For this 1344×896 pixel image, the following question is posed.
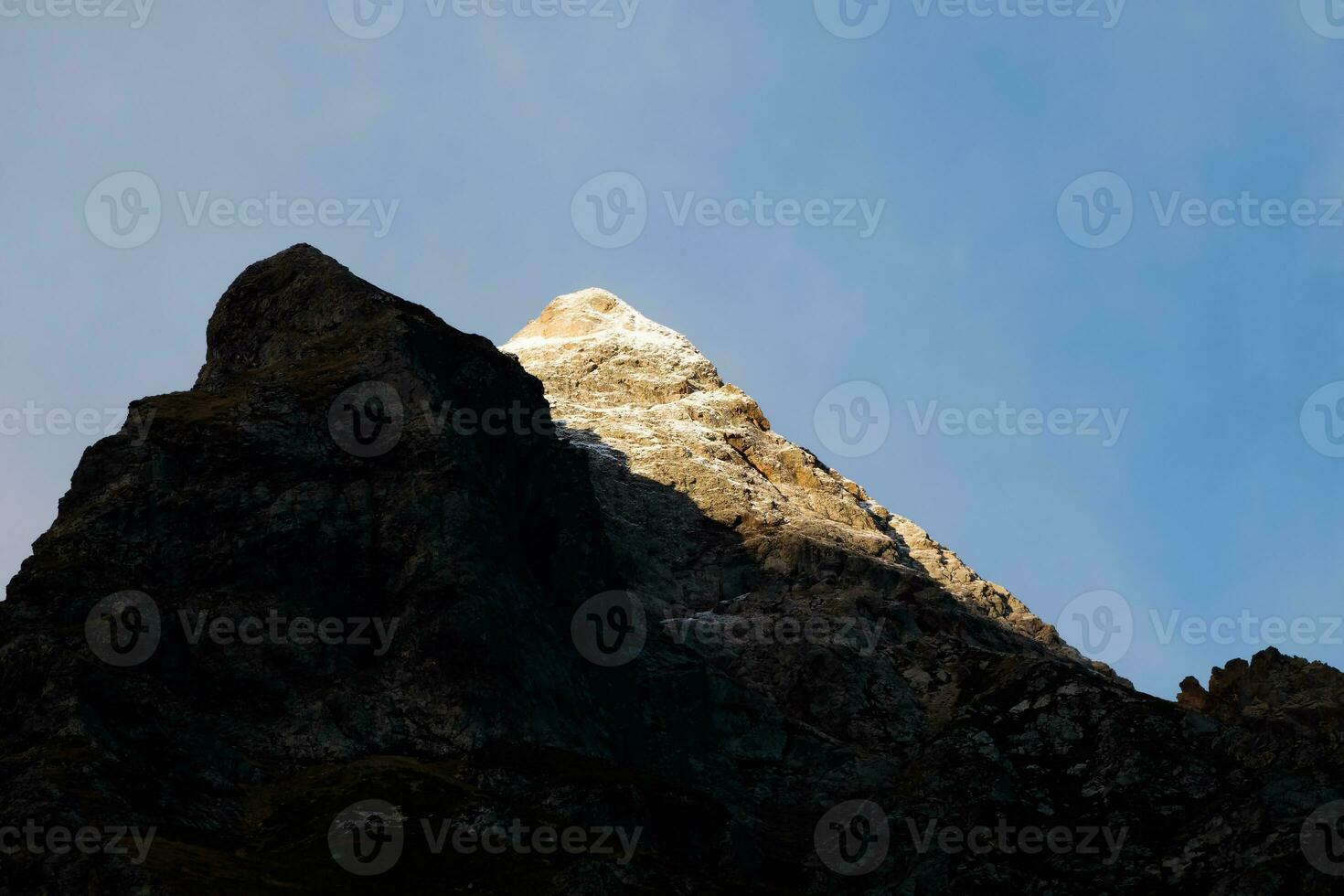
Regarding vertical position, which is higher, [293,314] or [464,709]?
[293,314]

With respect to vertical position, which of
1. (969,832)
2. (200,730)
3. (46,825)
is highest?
(969,832)

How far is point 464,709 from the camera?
112 meters

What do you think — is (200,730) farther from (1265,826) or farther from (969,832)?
(1265,826)

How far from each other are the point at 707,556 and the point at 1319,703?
76614 millimetres

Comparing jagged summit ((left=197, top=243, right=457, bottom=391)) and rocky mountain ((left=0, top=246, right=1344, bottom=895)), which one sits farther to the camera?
jagged summit ((left=197, top=243, right=457, bottom=391))

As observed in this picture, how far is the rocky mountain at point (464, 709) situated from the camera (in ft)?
313

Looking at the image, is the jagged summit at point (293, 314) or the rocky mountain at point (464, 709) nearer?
the rocky mountain at point (464, 709)

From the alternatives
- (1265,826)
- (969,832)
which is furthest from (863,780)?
(1265,826)

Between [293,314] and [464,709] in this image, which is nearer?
[464,709]

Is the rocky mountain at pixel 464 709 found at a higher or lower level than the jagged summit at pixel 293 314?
lower

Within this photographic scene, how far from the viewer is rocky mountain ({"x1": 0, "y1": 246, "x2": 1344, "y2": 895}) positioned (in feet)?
313

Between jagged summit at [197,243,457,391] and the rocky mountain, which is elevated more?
jagged summit at [197,243,457,391]

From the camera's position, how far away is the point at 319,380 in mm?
136625

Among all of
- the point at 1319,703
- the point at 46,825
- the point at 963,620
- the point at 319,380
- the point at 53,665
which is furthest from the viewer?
the point at 963,620
